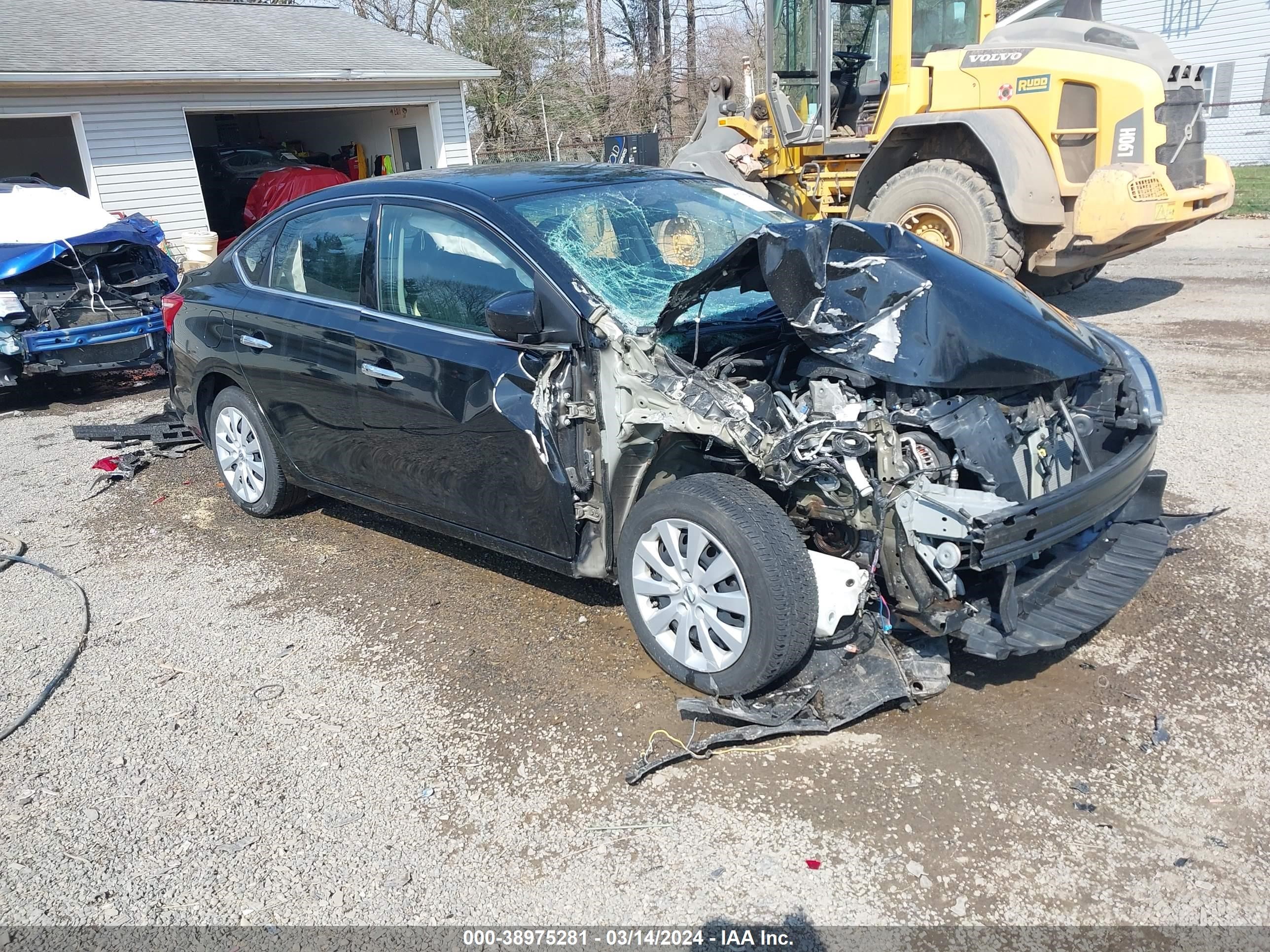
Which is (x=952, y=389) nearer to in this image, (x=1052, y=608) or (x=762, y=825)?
(x=1052, y=608)

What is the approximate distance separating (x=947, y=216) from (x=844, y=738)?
21.9 feet

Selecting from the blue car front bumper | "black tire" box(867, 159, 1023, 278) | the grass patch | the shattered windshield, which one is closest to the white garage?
the blue car front bumper

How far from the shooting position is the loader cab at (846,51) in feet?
30.3

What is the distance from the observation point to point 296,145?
792 inches

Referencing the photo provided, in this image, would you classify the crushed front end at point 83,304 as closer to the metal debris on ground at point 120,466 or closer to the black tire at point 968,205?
the metal debris on ground at point 120,466

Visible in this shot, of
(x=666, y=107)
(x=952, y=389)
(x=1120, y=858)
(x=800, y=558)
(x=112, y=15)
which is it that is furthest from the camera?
(x=666, y=107)

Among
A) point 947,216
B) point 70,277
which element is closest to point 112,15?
point 70,277

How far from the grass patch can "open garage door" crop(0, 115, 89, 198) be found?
19966 millimetres

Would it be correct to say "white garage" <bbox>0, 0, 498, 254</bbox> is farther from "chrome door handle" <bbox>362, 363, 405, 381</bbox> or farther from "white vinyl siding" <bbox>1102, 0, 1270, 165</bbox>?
"white vinyl siding" <bbox>1102, 0, 1270, 165</bbox>

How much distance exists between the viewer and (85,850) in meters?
3.04

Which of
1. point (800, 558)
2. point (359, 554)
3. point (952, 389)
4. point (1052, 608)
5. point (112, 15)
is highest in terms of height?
point (112, 15)

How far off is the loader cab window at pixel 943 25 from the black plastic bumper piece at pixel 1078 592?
6874 mm

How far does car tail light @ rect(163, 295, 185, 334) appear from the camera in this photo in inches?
224

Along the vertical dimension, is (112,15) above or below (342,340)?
above
